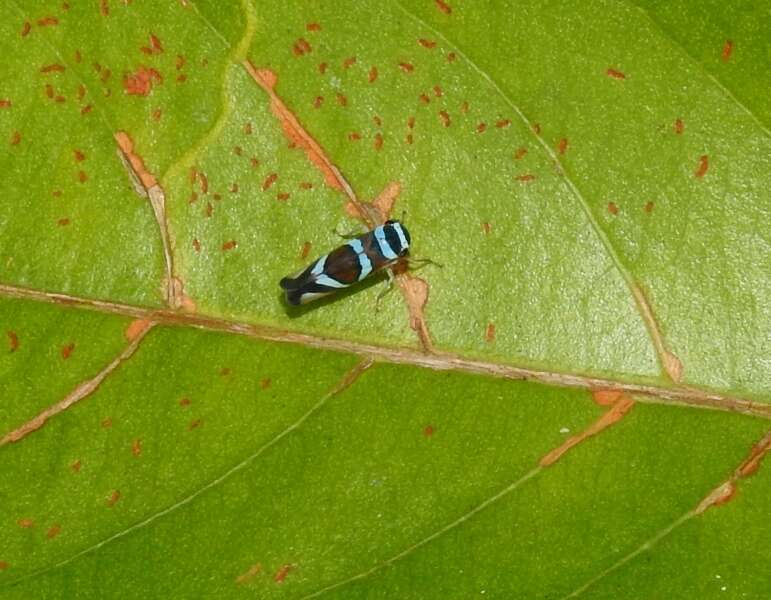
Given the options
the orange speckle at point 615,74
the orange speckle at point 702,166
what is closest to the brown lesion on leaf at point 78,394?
the orange speckle at point 615,74

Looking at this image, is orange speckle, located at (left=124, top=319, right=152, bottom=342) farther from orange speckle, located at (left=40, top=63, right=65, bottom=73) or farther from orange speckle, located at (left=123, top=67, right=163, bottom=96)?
orange speckle, located at (left=40, top=63, right=65, bottom=73)

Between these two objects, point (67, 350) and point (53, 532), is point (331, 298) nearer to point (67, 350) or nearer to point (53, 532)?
point (67, 350)

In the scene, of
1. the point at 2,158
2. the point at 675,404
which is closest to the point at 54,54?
the point at 2,158

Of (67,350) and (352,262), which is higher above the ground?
(67,350)

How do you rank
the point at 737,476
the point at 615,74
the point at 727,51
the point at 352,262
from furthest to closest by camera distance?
the point at 352,262 → the point at 615,74 → the point at 727,51 → the point at 737,476

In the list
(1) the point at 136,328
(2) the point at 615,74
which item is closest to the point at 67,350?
(1) the point at 136,328

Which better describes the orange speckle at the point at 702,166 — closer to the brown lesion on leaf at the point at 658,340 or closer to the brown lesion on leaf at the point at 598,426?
the brown lesion on leaf at the point at 658,340

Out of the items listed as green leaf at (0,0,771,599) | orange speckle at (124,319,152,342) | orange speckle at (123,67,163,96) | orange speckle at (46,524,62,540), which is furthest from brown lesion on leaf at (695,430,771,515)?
orange speckle at (123,67,163,96)

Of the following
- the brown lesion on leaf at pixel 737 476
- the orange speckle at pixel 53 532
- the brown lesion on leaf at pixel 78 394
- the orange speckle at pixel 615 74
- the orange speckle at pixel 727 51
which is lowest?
the brown lesion on leaf at pixel 737 476
